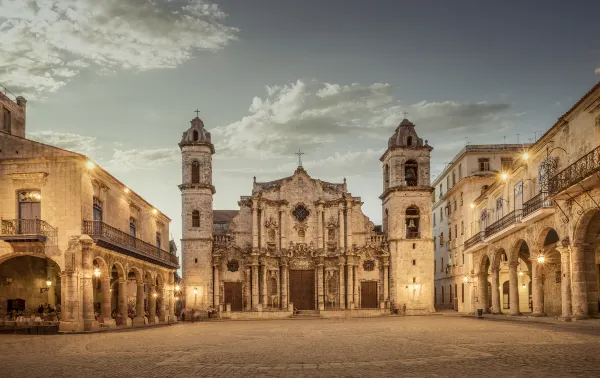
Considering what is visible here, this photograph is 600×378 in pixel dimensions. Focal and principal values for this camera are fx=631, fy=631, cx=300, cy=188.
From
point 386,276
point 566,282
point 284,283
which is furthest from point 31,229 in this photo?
point 386,276

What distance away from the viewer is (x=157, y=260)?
42.8m

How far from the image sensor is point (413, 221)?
55.6 metres

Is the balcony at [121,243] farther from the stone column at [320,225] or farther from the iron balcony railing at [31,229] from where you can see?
the stone column at [320,225]

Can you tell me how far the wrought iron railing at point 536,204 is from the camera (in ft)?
95.9

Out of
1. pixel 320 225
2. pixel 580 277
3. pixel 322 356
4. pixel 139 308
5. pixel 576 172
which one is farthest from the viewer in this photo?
pixel 320 225

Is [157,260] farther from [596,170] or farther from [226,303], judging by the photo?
[596,170]

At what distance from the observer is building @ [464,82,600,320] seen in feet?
82.2

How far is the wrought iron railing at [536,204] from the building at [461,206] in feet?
55.1

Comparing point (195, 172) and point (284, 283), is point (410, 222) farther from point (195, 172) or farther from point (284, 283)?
point (195, 172)

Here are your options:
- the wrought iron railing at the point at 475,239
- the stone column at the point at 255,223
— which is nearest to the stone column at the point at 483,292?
the wrought iron railing at the point at 475,239

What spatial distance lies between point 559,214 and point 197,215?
112ft

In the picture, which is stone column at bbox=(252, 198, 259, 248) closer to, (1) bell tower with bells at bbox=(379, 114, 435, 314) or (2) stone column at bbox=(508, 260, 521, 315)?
(1) bell tower with bells at bbox=(379, 114, 435, 314)

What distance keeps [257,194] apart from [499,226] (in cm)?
2408

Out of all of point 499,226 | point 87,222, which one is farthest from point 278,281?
point 87,222
